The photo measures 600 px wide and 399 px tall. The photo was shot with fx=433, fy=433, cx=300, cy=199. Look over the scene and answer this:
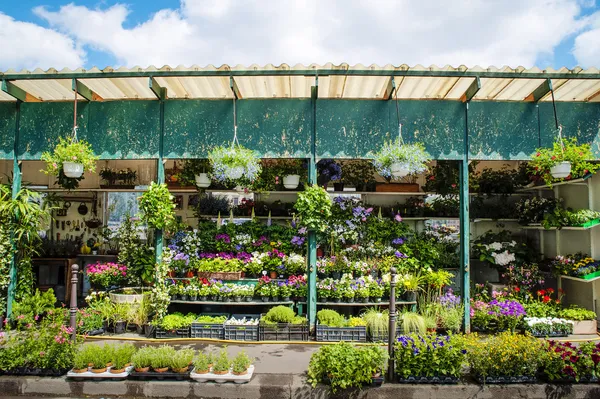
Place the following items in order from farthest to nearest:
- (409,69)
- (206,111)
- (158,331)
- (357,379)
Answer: (206,111), (158,331), (409,69), (357,379)

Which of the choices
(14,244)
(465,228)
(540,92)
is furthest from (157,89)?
(540,92)

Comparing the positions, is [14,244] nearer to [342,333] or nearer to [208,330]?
[208,330]

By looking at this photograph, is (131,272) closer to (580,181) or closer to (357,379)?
(357,379)

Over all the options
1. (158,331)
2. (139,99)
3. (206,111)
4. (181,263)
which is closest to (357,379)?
(158,331)

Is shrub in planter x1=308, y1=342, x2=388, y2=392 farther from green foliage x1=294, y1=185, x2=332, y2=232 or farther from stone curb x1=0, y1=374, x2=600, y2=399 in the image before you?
green foliage x1=294, y1=185, x2=332, y2=232

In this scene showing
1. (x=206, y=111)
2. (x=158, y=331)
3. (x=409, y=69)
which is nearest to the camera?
(x=409, y=69)

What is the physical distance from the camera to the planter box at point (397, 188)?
10.5 meters

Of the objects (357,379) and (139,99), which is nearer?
(357,379)

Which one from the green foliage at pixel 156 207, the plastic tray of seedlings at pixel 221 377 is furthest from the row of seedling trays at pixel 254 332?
the green foliage at pixel 156 207

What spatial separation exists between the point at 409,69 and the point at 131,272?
6.61 meters

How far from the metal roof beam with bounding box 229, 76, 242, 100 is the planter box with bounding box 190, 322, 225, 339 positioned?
14.1ft

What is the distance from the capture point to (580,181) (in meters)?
9.20

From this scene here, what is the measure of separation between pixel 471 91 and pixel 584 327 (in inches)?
200

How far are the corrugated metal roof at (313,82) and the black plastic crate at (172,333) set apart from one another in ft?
14.6
